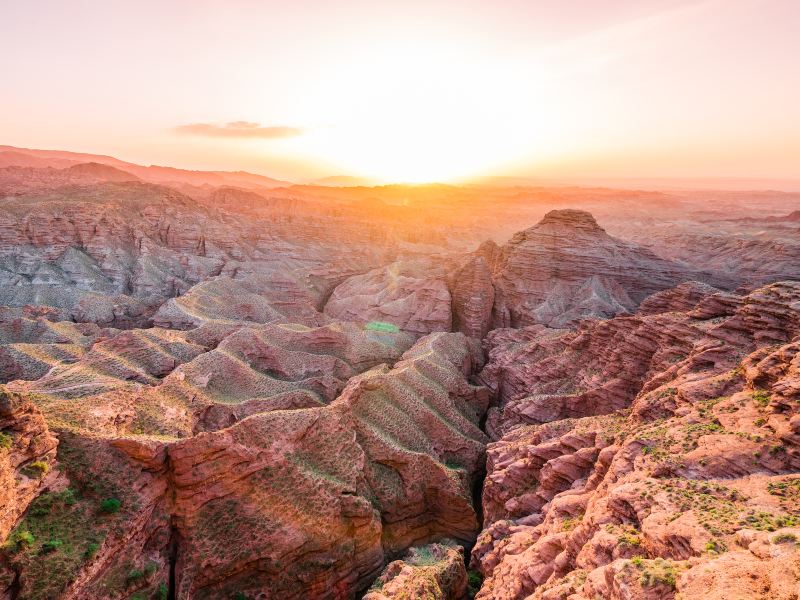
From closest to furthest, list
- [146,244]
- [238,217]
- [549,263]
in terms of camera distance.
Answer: [549,263] < [146,244] < [238,217]

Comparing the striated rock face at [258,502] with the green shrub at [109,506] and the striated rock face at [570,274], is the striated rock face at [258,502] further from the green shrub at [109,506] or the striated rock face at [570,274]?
the striated rock face at [570,274]

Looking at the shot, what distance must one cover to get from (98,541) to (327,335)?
39.4m

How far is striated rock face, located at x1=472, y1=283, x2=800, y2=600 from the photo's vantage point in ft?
51.3

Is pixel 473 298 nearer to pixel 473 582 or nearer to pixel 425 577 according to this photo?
pixel 473 582

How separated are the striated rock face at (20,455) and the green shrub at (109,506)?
3.03 m

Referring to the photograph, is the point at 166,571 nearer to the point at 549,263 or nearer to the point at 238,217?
the point at 549,263

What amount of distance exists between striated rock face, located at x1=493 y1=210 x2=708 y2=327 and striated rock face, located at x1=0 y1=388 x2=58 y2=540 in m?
65.0

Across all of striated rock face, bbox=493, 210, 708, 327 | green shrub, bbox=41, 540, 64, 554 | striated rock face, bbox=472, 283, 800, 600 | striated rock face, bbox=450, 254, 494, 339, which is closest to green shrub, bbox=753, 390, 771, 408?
striated rock face, bbox=472, 283, 800, 600

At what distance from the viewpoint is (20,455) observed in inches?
867

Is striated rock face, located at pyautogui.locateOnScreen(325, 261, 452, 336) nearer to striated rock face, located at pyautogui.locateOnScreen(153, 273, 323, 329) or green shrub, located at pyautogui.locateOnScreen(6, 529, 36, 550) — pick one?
striated rock face, located at pyautogui.locateOnScreen(153, 273, 323, 329)

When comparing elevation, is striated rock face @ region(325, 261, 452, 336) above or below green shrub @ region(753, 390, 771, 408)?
below

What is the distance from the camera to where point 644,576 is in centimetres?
1529

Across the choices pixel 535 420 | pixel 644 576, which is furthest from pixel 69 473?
pixel 535 420

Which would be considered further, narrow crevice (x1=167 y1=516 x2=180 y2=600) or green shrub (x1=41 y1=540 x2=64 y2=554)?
narrow crevice (x1=167 y1=516 x2=180 y2=600)
